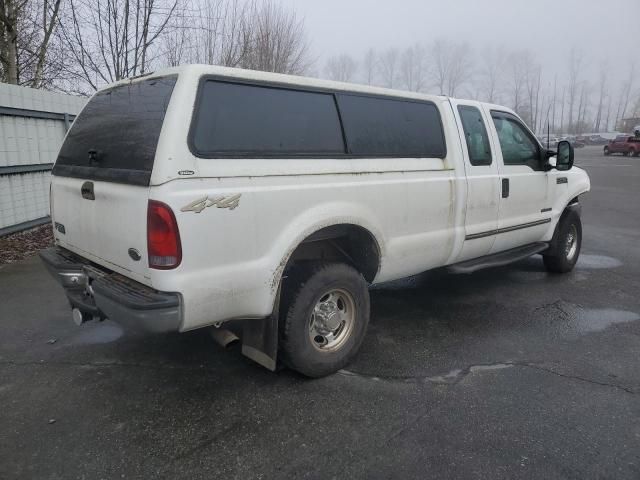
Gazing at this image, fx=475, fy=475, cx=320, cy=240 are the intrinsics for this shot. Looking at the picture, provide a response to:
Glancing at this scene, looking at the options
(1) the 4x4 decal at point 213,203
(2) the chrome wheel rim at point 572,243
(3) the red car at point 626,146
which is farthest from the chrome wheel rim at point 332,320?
(3) the red car at point 626,146

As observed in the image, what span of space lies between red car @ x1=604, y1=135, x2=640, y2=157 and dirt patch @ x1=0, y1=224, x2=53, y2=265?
4045 cm

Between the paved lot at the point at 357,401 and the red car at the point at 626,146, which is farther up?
the red car at the point at 626,146

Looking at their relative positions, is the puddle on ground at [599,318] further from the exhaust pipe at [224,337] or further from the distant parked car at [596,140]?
the distant parked car at [596,140]

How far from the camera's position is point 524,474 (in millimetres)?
2363

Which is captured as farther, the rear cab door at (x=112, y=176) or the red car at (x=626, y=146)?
the red car at (x=626, y=146)

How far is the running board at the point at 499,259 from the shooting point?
434 centimetres

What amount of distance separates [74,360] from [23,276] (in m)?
2.83

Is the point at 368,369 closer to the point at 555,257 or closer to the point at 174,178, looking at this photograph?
the point at 174,178

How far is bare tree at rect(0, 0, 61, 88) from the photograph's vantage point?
8.76 meters

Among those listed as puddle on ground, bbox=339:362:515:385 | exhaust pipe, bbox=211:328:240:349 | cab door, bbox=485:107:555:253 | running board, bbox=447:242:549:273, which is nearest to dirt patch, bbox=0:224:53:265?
Answer: exhaust pipe, bbox=211:328:240:349

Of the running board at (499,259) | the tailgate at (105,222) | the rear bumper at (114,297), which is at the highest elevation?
the tailgate at (105,222)

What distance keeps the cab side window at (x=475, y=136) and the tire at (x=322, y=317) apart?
1.76m

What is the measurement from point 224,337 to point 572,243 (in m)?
4.84

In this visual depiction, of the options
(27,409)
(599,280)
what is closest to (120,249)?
(27,409)
